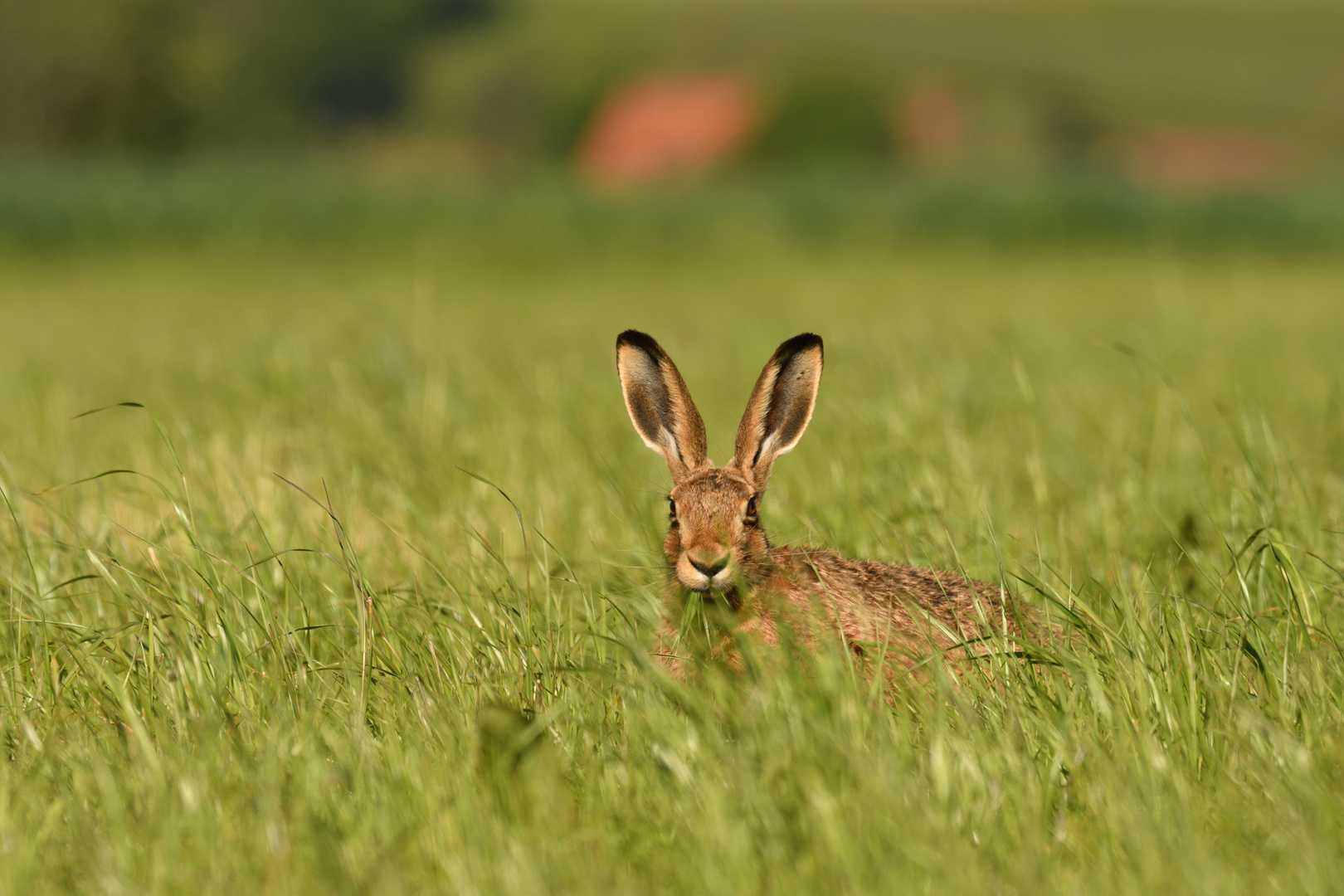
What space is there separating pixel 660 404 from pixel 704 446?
143mm

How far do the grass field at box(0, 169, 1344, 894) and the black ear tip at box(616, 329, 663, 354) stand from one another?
508mm

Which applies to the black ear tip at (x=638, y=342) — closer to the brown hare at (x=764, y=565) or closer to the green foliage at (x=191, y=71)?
the brown hare at (x=764, y=565)

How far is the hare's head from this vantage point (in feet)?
8.71

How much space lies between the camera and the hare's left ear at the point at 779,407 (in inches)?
112

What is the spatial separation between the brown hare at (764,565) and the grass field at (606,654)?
0.47 feet

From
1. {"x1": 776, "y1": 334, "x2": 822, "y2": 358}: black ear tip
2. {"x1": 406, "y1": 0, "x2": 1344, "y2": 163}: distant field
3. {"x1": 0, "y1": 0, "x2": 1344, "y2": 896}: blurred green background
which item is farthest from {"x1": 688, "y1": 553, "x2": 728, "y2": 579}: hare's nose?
{"x1": 406, "y1": 0, "x2": 1344, "y2": 163}: distant field

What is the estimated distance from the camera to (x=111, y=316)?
1108 centimetres

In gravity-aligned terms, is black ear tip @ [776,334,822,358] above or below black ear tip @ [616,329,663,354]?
below

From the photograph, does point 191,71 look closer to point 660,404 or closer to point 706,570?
point 660,404

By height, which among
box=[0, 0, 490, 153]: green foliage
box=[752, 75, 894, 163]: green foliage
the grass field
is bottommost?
the grass field

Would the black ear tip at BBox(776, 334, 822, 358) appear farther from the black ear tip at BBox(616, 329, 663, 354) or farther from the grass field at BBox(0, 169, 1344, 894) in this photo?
the grass field at BBox(0, 169, 1344, 894)

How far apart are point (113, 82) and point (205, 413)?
1625 inches

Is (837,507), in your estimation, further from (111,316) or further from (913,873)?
(111,316)

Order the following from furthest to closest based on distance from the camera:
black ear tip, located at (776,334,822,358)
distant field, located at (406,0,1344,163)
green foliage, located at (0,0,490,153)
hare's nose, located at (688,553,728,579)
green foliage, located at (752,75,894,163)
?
distant field, located at (406,0,1344,163), green foliage, located at (752,75,894,163), green foliage, located at (0,0,490,153), black ear tip, located at (776,334,822,358), hare's nose, located at (688,553,728,579)
